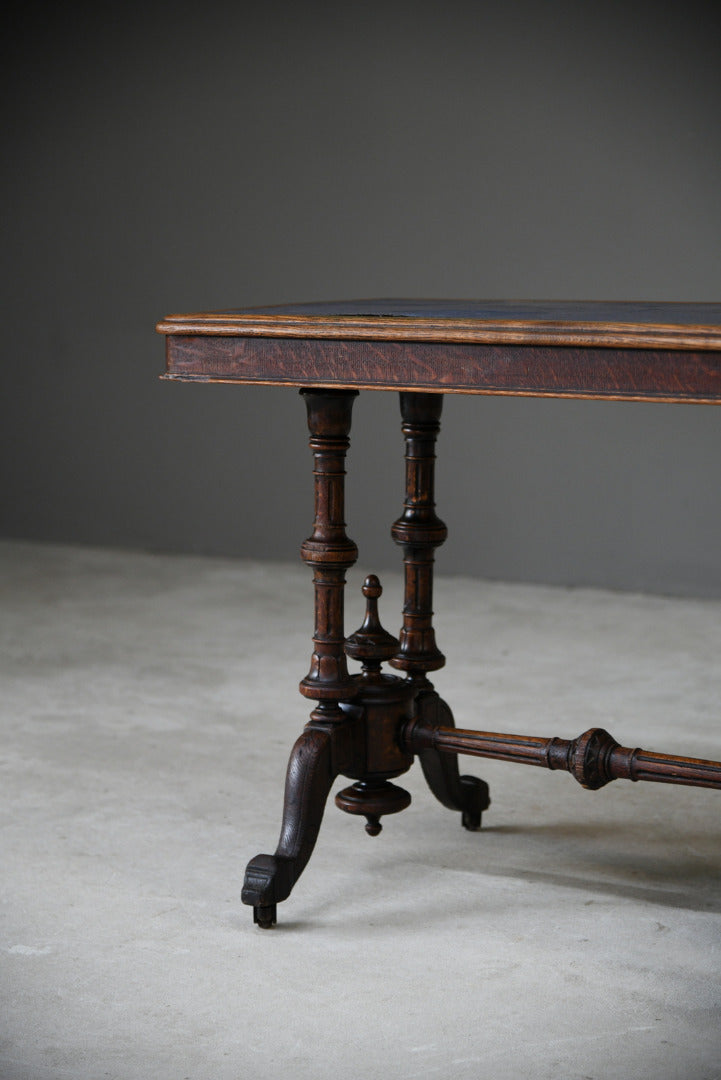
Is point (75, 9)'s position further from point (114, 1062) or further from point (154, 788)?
point (114, 1062)

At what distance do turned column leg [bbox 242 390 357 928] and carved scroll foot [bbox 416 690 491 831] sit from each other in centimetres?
21

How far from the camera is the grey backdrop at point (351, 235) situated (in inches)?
213

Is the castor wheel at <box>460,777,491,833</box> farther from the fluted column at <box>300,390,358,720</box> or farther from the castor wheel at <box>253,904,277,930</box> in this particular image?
the castor wheel at <box>253,904,277,930</box>

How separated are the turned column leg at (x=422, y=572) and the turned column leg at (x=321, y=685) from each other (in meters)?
0.22

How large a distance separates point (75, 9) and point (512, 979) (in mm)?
5111

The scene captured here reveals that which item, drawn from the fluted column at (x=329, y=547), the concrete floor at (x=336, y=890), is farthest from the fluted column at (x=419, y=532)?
the concrete floor at (x=336, y=890)

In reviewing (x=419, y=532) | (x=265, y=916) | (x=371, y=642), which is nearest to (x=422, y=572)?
(x=419, y=532)

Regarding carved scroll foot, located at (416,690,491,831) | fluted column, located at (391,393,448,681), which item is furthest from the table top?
carved scroll foot, located at (416,690,491,831)

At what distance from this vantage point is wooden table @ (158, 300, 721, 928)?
6.51ft

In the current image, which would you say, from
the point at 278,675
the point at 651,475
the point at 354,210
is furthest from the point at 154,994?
the point at 354,210

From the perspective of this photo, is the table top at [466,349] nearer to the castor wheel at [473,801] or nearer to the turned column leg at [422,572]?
the turned column leg at [422,572]

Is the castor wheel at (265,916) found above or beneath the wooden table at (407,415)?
beneath

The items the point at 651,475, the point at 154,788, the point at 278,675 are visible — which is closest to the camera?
the point at 154,788

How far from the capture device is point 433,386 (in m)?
2.11
